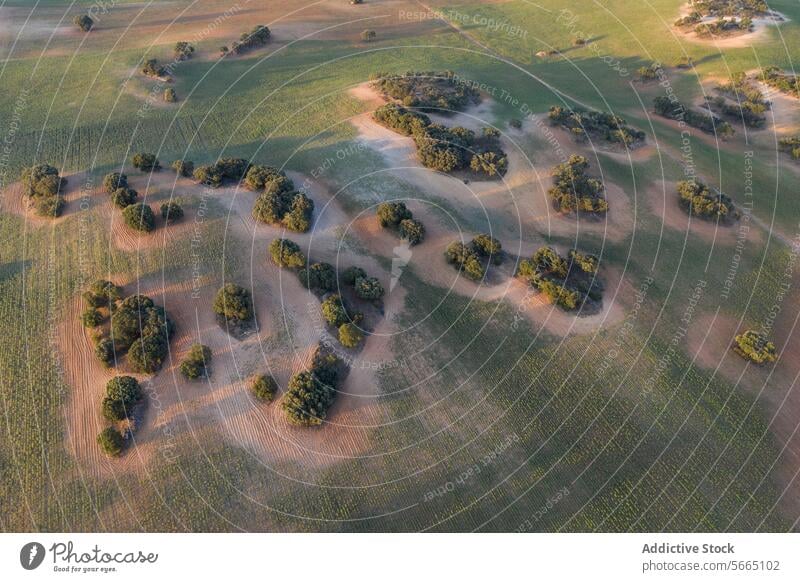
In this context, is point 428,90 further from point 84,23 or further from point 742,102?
point 84,23

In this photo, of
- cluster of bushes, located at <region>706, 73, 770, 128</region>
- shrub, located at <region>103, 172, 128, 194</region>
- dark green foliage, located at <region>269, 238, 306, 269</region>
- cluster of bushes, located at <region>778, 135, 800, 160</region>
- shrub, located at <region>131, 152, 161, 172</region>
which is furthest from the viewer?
cluster of bushes, located at <region>706, 73, 770, 128</region>

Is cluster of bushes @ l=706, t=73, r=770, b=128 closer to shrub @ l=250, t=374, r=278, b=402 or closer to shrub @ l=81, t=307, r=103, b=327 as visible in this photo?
shrub @ l=250, t=374, r=278, b=402

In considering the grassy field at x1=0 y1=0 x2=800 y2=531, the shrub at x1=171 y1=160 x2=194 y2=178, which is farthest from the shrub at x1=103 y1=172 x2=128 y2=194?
the shrub at x1=171 y1=160 x2=194 y2=178

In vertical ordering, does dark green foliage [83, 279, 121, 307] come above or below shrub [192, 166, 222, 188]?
below

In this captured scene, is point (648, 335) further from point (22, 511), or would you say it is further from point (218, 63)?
point (218, 63)

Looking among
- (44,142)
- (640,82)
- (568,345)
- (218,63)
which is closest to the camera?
(568,345)
